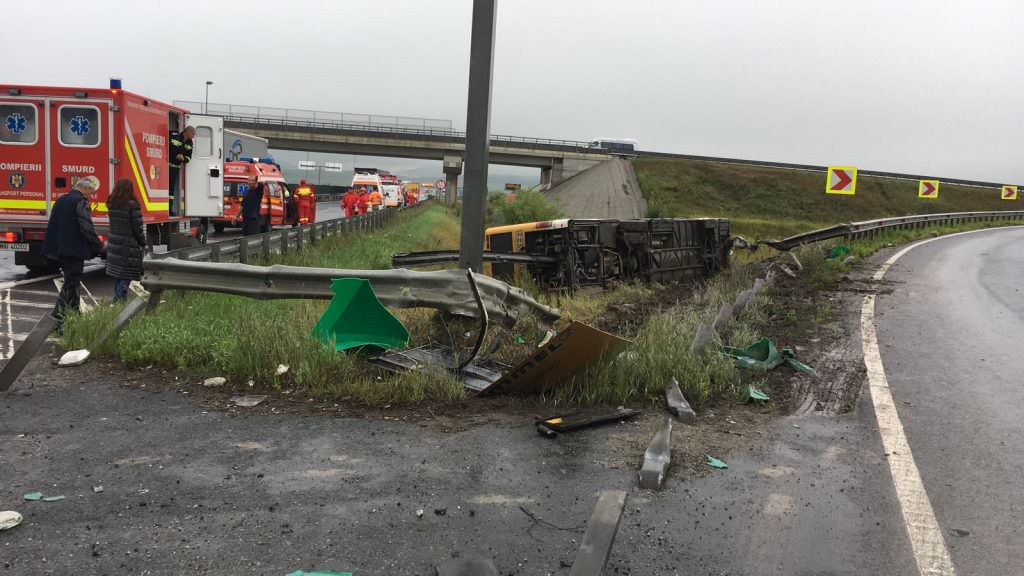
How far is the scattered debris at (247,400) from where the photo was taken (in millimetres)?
5586

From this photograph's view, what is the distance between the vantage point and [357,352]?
6344 mm

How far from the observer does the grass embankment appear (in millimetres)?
5797

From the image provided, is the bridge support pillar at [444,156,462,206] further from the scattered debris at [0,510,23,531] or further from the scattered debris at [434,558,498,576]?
the scattered debris at [434,558,498,576]

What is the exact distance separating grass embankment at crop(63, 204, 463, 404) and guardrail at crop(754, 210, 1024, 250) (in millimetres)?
13429

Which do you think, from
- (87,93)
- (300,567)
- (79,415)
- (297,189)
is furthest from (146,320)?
(297,189)

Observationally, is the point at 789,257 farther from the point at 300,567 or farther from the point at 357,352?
the point at 300,567

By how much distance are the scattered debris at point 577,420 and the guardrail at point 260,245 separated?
179 inches

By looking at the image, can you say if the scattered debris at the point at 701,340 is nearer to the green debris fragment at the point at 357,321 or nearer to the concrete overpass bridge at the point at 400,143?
the green debris fragment at the point at 357,321

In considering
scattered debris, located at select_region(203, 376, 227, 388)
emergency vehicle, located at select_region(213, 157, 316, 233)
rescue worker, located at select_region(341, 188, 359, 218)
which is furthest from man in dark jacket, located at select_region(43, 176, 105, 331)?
rescue worker, located at select_region(341, 188, 359, 218)

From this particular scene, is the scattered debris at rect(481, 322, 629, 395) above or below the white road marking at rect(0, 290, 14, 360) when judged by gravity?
above

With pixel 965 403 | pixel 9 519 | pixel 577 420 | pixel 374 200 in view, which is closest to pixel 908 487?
pixel 577 420

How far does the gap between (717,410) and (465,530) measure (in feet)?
8.67

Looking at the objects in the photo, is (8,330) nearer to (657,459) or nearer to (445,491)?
(445,491)

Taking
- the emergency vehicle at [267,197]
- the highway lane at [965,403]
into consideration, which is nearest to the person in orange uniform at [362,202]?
the emergency vehicle at [267,197]
